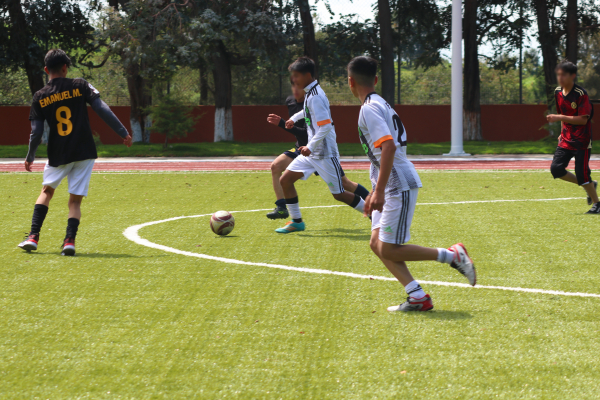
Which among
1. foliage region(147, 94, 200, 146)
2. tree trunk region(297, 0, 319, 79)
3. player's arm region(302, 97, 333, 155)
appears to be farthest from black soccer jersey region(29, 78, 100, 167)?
tree trunk region(297, 0, 319, 79)

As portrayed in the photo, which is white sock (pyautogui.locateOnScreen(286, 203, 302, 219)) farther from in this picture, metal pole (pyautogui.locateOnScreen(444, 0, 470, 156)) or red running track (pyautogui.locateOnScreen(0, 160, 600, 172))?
metal pole (pyautogui.locateOnScreen(444, 0, 470, 156))

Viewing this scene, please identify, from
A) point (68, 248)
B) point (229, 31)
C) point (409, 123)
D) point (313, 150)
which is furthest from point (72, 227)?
point (409, 123)

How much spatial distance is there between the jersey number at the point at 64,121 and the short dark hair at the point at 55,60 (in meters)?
0.40

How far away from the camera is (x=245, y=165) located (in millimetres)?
20109

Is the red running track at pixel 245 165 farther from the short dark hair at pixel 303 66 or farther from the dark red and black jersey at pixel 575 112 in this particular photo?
the short dark hair at pixel 303 66

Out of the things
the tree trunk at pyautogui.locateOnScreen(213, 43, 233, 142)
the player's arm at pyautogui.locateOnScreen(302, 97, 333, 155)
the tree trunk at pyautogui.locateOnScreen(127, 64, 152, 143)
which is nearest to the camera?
the player's arm at pyautogui.locateOnScreen(302, 97, 333, 155)

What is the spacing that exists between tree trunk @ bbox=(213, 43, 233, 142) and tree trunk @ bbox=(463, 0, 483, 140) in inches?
446

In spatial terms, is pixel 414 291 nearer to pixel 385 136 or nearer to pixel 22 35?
pixel 385 136

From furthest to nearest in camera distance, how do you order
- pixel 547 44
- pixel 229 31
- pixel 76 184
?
pixel 547 44 → pixel 229 31 → pixel 76 184

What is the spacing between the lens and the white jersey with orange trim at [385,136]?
4.12 meters

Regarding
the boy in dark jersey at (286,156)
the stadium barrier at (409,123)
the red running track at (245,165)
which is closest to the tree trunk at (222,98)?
the stadium barrier at (409,123)

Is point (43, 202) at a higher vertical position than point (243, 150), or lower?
higher

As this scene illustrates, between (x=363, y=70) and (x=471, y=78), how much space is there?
27.1 metres

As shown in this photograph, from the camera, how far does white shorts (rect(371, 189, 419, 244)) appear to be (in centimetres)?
432
